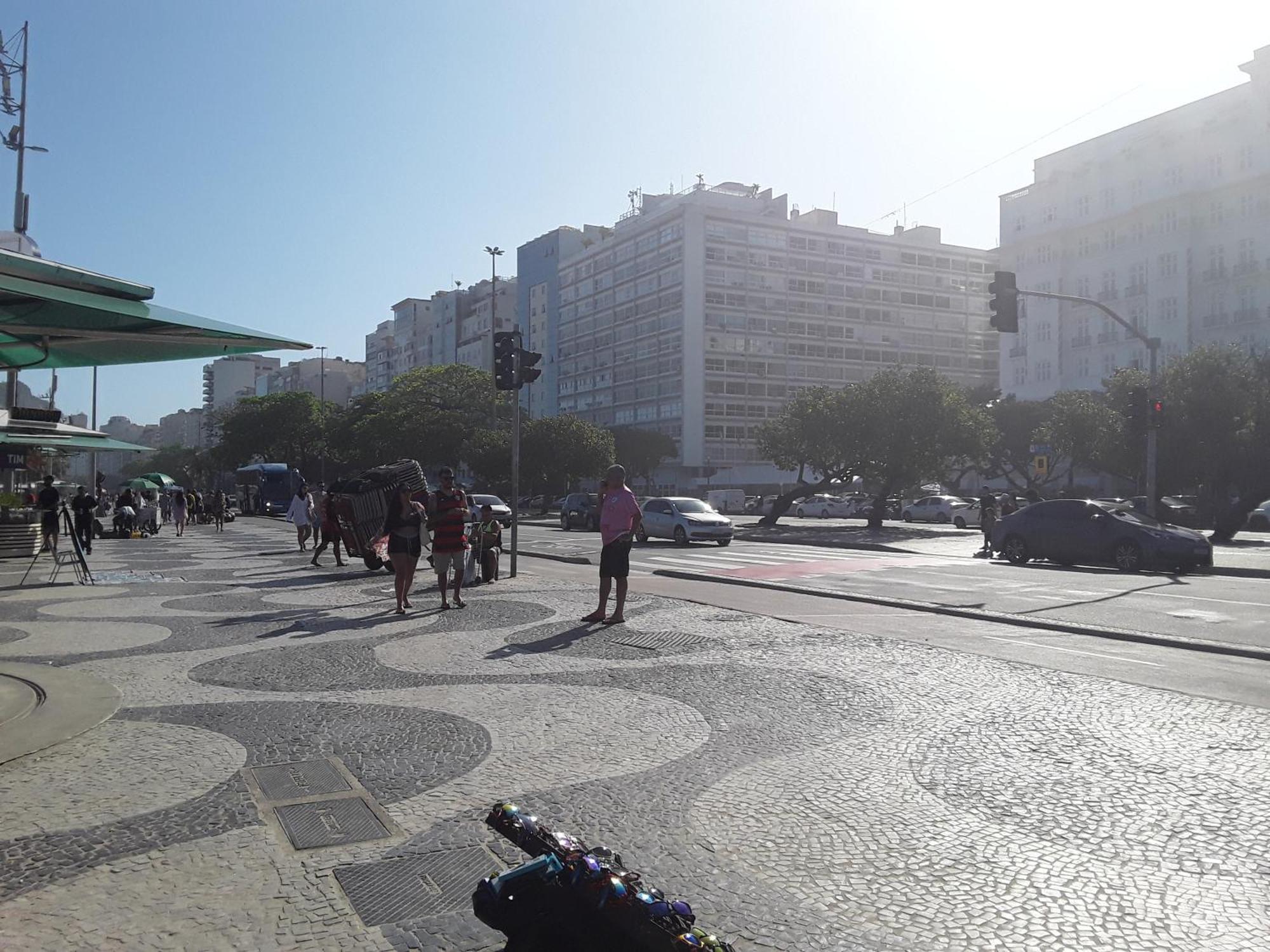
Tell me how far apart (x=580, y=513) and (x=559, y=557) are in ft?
63.4

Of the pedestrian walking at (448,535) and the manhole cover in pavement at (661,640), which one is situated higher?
the pedestrian walking at (448,535)

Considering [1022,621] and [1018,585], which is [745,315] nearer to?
[1018,585]

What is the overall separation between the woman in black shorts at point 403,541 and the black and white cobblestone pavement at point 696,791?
9.61 ft

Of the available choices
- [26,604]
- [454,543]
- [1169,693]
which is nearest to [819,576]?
[454,543]

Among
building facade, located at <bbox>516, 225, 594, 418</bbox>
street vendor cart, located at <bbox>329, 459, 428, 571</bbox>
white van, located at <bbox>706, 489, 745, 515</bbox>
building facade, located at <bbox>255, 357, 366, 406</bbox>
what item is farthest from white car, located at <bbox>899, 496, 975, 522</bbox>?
building facade, located at <bbox>255, 357, 366, 406</bbox>

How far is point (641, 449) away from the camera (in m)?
90.2

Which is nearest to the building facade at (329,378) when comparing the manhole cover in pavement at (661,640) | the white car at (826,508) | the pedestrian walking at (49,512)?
the white car at (826,508)

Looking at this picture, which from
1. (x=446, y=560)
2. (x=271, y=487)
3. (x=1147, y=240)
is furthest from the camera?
(x=1147, y=240)

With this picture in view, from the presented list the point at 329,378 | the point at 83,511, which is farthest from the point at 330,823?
the point at 329,378

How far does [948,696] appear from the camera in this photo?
23.2 feet

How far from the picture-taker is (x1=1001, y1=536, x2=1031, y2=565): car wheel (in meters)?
22.1

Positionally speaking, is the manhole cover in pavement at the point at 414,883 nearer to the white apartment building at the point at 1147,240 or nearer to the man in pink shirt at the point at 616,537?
the man in pink shirt at the point at 616,537

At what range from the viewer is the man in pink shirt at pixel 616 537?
11.1 meters

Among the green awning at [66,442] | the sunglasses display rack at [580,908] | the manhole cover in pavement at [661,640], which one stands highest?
the green awning at [66,442]
